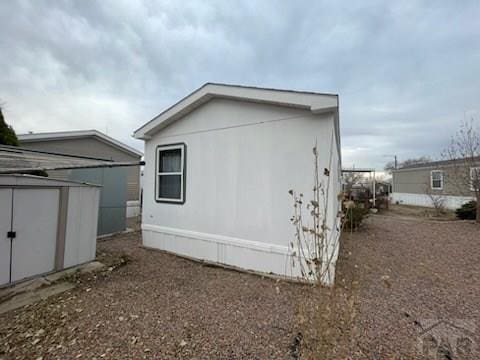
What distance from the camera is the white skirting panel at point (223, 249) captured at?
4051 mm

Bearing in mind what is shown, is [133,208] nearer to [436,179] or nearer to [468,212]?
[468,212]

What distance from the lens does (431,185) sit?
1788 centimetres

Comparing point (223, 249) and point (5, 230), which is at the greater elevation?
point (5, 230)

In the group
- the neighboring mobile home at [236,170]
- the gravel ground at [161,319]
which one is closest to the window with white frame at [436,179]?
the neighboring mobile home at [236,170]

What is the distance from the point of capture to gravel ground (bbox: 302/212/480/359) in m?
1.98

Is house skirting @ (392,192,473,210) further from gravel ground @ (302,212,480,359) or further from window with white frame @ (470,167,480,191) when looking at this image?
gravel ground @ (302,212,480,359)

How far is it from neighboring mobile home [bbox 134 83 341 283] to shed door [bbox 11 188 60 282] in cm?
206

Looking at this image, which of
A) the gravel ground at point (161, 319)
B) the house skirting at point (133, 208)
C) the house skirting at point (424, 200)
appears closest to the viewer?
the gravel ground at point (161, 319)

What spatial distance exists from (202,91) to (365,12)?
4.32 meters

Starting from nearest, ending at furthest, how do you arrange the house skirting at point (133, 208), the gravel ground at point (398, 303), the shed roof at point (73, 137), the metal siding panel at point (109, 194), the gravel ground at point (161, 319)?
the gravel ground at point (398, 303)
the gravel ground at point (161, 319)
the metal siding panel at point (109, 194)
the shed roof at point (73, 137)
the house skirting at point (133, 208)

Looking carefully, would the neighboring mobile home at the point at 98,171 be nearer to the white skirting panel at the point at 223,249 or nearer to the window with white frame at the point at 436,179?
the white skirting panel at the point at 223,249

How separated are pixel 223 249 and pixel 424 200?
836 inches

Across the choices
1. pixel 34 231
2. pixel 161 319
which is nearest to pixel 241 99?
pixel 161 319

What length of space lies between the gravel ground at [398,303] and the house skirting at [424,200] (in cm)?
1236
